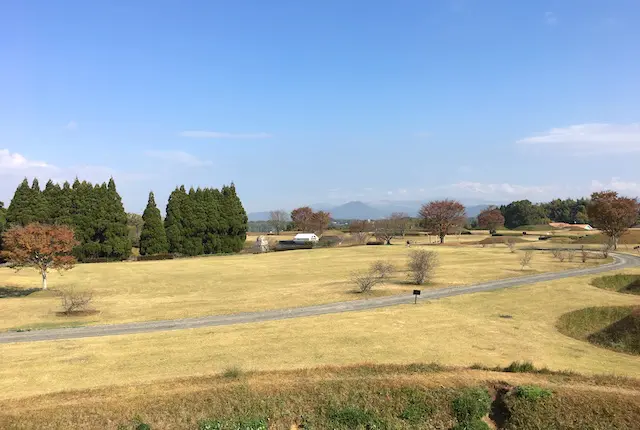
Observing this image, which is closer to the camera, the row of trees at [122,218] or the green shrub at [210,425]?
the green shrub at [210,425]

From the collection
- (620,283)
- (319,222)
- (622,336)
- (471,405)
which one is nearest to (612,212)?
(620,283)

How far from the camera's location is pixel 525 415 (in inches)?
574

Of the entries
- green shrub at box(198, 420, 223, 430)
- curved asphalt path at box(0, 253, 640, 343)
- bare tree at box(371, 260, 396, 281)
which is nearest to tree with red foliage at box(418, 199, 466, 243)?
bare tree at box(371, 260, 396, 281)

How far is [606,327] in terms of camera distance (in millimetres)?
30156

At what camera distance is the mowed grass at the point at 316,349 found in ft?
65.1

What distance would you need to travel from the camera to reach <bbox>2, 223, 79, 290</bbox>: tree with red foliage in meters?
44.4

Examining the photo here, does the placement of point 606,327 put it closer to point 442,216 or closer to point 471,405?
point 471,405

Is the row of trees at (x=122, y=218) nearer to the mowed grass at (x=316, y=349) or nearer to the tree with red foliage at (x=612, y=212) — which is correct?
the mowed grass at (x=316, y=349)

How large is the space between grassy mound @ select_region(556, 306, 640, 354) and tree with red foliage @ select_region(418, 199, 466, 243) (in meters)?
75.1

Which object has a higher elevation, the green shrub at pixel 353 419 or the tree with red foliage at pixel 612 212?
the tree with red foliage at pixel 612 212

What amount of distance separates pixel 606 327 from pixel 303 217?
426 ft

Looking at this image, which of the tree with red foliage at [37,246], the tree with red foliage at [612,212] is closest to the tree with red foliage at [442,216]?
the tree with red foliage at [612,212]

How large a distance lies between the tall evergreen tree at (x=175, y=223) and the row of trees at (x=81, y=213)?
950cm

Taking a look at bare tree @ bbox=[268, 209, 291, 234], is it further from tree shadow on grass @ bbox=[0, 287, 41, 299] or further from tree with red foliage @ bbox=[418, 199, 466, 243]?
tree shadow on grass @ bbox=[0, 287, 41, 299]
